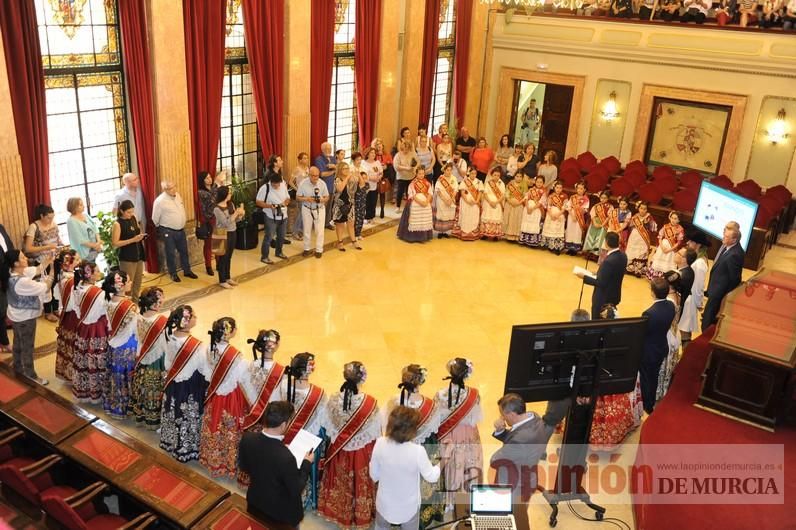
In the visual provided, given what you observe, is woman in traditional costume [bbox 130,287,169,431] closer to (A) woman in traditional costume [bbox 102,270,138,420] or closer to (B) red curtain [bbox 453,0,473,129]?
(A) woman in traditional costume [bbox 102,270,138,420]

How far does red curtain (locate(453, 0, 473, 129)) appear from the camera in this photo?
14906mm

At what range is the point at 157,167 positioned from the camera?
929 cm

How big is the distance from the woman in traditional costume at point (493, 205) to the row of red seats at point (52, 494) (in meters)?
7.95

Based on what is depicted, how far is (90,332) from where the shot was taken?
20.5 ft

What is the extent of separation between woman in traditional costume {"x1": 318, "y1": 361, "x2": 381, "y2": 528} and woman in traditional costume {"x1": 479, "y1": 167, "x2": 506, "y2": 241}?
273 inches

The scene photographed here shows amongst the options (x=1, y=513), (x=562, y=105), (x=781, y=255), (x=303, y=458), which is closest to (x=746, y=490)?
(x=303, y=458)

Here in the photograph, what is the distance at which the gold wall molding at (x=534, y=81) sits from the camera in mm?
14832

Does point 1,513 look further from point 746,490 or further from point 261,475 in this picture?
point 746,490

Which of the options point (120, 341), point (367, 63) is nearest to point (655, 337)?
point (120, 341)

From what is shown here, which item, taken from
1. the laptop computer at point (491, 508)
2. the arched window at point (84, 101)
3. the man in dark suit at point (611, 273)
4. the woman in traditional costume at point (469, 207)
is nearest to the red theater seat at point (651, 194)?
the woman in traditional costume at point (469, 207)

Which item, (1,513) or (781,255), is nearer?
(1,513)

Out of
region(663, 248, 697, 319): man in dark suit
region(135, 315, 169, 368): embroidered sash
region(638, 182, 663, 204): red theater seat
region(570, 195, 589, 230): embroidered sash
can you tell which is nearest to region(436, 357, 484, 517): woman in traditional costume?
region(135, 315, 169, 368): embroidered sash

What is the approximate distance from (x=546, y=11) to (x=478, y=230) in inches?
228

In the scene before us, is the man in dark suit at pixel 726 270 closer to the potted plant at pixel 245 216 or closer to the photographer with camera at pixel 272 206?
the photographer with camera at pixel 272 206
